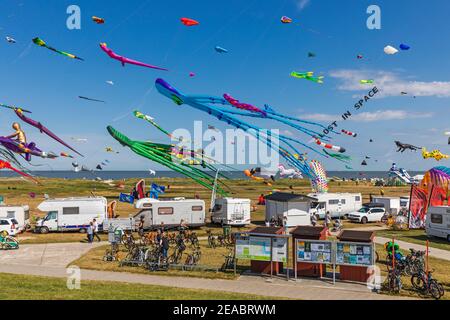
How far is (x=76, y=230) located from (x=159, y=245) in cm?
1515

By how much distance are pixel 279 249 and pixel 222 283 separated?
3052mm

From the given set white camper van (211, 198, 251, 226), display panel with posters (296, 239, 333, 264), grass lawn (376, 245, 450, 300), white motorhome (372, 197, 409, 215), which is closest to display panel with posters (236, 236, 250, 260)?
display panel with posters (296, 239, 333, 264)

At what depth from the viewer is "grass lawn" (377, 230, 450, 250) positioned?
2731 cm

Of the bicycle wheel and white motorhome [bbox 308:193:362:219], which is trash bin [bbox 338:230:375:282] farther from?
white motorhome [bbox 308:193:362:219]

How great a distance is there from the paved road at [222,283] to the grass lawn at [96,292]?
41.8 inches

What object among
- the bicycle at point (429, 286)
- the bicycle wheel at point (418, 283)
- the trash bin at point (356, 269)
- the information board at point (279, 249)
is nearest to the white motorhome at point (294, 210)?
the information board at point (279, 249)

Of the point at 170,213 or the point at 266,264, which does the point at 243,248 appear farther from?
the point at 170,213

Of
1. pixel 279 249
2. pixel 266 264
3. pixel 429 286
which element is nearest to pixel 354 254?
pixel 429 286

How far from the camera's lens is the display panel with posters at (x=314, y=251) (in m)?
16.8

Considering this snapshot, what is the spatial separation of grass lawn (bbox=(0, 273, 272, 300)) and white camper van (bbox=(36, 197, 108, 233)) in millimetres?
16496

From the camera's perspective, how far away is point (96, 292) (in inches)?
545
